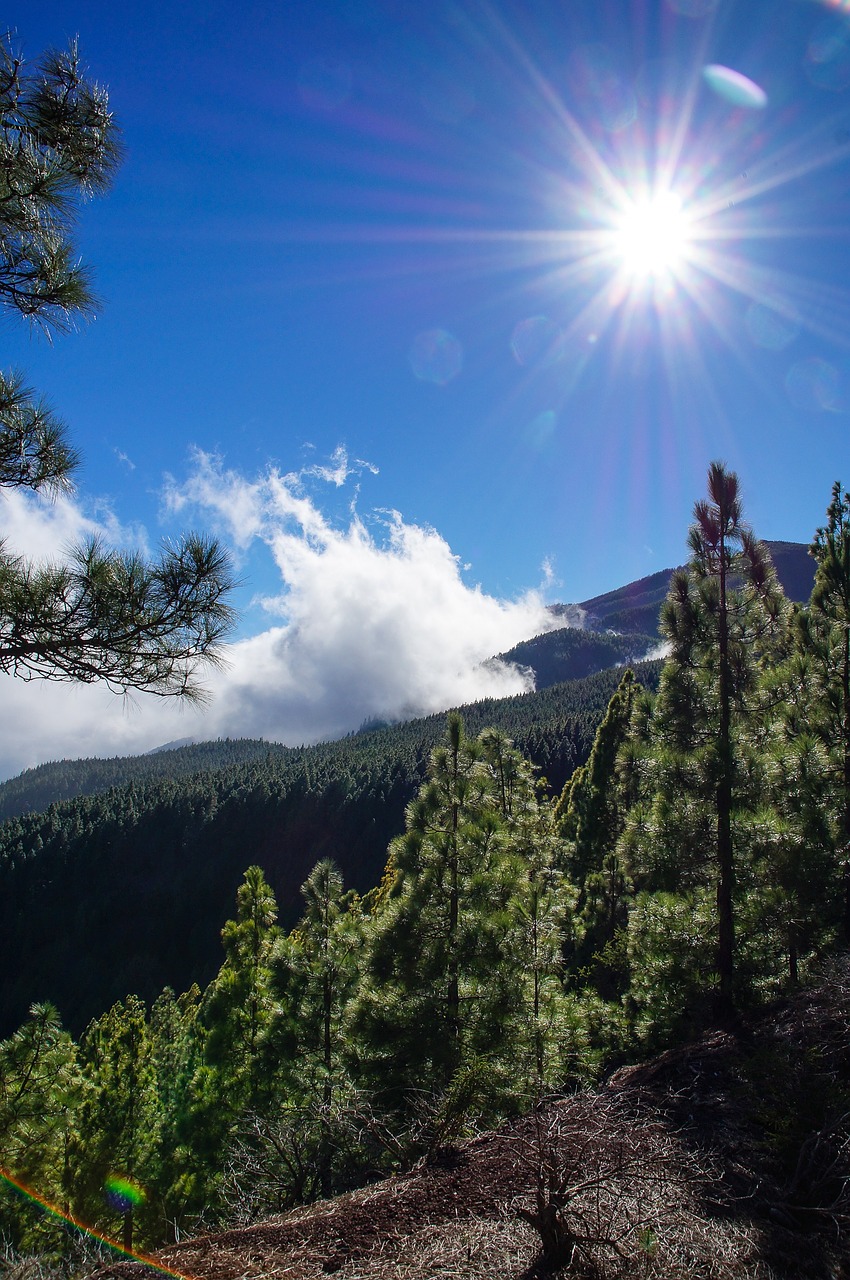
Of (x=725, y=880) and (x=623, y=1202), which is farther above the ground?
(x=725, y=880)

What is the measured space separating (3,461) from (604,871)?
57.5ft

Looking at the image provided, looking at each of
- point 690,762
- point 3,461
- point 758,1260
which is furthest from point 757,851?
point 3,461

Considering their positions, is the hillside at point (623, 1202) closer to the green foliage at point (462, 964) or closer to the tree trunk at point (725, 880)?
the green foliage at point (462, 964)

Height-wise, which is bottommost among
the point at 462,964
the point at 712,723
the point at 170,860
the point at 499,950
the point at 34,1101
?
the point at 170,860

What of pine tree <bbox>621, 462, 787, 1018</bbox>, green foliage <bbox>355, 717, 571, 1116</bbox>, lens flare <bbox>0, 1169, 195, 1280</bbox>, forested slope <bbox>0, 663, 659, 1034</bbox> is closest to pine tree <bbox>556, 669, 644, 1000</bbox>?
pine tree <bbox>621, 462, 787, 1018</bbox>

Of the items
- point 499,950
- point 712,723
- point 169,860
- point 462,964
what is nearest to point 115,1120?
point 462,964

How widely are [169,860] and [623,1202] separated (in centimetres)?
11088

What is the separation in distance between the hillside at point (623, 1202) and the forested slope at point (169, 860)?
78400 millimetres

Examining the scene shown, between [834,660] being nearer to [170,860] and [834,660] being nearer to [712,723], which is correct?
[712,723]

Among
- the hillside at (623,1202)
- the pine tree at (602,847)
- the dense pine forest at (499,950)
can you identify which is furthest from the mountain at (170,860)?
the hillside at (623,1202)

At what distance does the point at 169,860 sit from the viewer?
9800 centimetres

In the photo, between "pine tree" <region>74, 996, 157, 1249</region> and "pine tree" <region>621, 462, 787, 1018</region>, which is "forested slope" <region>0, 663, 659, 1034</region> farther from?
"pine tree" <region>621, 462, 787, 1018</region>

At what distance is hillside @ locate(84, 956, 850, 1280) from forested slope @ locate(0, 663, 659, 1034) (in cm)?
7840

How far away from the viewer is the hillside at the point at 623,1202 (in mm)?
2893
